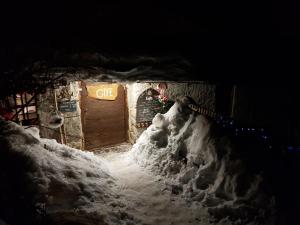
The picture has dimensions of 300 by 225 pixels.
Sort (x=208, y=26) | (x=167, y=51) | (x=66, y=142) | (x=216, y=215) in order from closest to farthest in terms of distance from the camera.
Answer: (x=208, y=26)
(x=167, y=51)
(x=216, y=215)
(x=66, y=142)

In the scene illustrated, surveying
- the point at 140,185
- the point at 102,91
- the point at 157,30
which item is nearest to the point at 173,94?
the point at 102,91

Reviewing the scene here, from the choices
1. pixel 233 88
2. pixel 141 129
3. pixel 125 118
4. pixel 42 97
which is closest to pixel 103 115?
pixel 125 118

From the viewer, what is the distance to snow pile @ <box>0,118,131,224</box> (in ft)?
20.9

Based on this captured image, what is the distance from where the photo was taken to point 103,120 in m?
16.3

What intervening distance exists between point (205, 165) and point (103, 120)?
27.9 ft

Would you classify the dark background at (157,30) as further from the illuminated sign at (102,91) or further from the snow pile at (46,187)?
the illuminated sign at (102,91)

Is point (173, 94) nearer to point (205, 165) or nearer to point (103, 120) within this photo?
point (103, 120)

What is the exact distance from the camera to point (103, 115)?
53.3 feet

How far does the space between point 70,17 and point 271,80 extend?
6.33 m

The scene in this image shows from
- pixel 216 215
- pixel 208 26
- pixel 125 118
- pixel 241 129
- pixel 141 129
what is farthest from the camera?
pixel 125 118

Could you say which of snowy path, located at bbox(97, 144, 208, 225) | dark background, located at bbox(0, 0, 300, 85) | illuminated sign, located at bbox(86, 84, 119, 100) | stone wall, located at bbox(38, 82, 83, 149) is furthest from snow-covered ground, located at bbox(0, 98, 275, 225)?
illuminated sign, located at bbox(86, 84, 119, 100)

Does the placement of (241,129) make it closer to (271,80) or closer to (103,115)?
(271,80)

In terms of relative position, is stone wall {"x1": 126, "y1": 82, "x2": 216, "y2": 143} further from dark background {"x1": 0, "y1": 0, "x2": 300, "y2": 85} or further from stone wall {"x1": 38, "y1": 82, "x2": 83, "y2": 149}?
dark background {"x1": 0, "y1": 0, "x2": 300, "y2": 85}

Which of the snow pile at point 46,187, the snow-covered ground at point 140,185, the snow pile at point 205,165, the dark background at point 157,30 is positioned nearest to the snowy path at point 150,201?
the snow-covered ground at point 140,185
